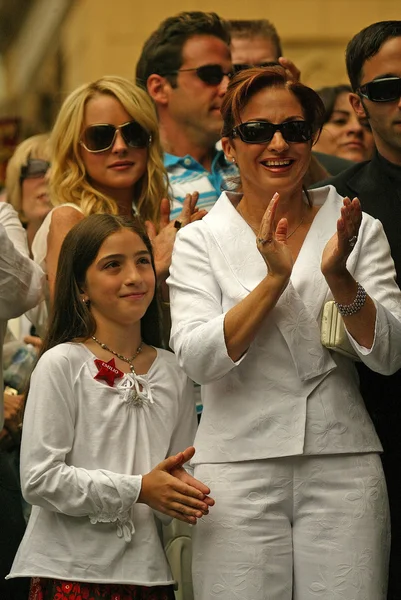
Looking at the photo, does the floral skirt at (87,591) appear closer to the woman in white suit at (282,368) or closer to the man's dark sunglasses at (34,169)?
the woman in white suit at (282,368)

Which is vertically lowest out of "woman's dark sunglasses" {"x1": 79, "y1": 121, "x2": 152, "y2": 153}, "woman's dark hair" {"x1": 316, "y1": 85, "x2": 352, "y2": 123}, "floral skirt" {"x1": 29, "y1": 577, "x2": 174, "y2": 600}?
"floral skirt" {"x1": 29, "y1": 577, "x2": 174, "y2": 600}

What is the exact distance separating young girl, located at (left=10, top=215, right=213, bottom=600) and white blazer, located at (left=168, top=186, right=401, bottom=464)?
20 centimetres

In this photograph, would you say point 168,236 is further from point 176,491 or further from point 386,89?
point 176,491

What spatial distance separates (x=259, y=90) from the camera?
446 cm

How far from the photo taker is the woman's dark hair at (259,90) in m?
4.45

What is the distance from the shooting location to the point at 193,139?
5.97 m

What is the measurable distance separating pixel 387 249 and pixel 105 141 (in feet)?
4.31

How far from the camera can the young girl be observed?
432 cm

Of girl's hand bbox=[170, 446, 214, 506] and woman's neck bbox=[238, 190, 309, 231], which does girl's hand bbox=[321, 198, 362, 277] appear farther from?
girl's hand bbox=[170, 446, 214, 506]

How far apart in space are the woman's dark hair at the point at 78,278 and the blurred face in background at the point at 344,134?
2561mm

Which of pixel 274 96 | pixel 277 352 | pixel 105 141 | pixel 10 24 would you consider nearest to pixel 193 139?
pixel 105 141

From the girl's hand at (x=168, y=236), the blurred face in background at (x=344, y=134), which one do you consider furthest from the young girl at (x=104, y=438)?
the blurred face in background at (x=344, y=134)

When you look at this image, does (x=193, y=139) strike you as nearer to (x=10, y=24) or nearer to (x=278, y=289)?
(x=278, y=289)

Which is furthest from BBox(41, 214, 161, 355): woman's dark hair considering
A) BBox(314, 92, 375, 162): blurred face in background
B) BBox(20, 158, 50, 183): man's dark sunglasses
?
BBox(314, 92, 375, 162): blurred face in background
